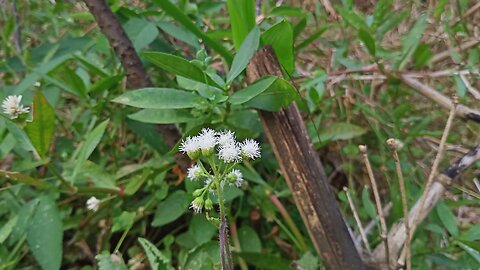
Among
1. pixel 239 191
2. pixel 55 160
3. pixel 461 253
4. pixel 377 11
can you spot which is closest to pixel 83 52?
pixel 55 160

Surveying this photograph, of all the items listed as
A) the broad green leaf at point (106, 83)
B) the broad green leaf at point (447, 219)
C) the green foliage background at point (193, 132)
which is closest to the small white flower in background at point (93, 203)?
the green foliage background at point (193, 132)

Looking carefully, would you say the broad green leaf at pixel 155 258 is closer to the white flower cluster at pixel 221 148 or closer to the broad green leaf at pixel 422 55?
the white flower cluster at pixel 221 148

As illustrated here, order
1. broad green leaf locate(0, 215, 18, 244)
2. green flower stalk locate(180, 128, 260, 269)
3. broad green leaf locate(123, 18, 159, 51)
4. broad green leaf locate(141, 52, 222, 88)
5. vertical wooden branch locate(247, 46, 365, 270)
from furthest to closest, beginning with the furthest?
broad green leaf locate(123, 18, 159, 51)
broad green leaf locate(0, 215, 18, 244)
vertical wooden branch locate(247, 46, 365, 270)
broad green leaf locate(141, 52, 222, 88)
green flower stalk locate(180, 128, 260, 269)

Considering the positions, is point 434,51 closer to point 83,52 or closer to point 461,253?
point 461,253

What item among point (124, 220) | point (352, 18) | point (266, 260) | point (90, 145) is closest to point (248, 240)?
point (266, 260)

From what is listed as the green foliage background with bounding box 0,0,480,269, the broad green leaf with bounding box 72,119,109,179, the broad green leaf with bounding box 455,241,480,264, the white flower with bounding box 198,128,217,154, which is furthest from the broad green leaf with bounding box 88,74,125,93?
the broad green leaf with bounding box 455,241,480,264

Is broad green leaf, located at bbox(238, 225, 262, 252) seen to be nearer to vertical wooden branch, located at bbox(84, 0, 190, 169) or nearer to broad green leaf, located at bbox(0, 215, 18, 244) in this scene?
vertical wooden branch, located at bbox(84, 0, 190, 169)
